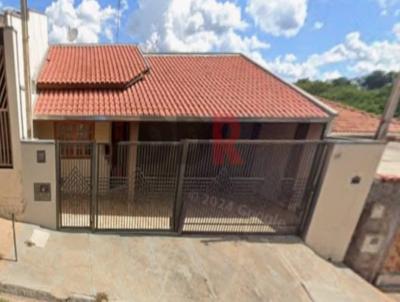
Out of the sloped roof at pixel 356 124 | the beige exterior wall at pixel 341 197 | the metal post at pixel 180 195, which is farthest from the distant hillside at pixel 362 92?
the metal post at pixel 180 195

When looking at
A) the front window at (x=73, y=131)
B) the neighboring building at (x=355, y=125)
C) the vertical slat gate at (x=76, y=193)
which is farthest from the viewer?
the neighboring building at (x=355, y=125)

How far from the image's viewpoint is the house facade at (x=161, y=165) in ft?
20.8

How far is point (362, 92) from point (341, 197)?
31190 millimetres

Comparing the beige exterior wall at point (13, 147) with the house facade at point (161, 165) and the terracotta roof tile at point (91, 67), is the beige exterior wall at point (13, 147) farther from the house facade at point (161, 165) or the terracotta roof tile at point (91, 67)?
the terracotta roof tile at point (91, 67)

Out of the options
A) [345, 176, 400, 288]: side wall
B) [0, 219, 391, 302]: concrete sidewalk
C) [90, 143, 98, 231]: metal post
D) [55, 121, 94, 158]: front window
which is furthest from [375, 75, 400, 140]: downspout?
[55, 121, 94, 158]: front window

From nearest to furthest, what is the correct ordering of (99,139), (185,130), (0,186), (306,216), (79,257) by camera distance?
(79,257), (0,186), (306,216), (99,139), (185,130)

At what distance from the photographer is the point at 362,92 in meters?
33.6

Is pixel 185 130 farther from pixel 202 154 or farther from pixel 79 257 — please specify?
pixel 79 257

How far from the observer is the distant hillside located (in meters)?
28.4

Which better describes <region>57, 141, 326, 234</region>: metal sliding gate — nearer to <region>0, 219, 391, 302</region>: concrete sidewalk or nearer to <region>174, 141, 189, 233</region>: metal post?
<region>174, 141, 189, 233</region>: metal post

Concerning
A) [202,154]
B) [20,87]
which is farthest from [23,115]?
[202,154]

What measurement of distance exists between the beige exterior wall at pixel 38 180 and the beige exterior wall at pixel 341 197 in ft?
19.8

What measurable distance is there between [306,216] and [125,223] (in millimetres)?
4407

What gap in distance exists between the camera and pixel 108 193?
678 cm
